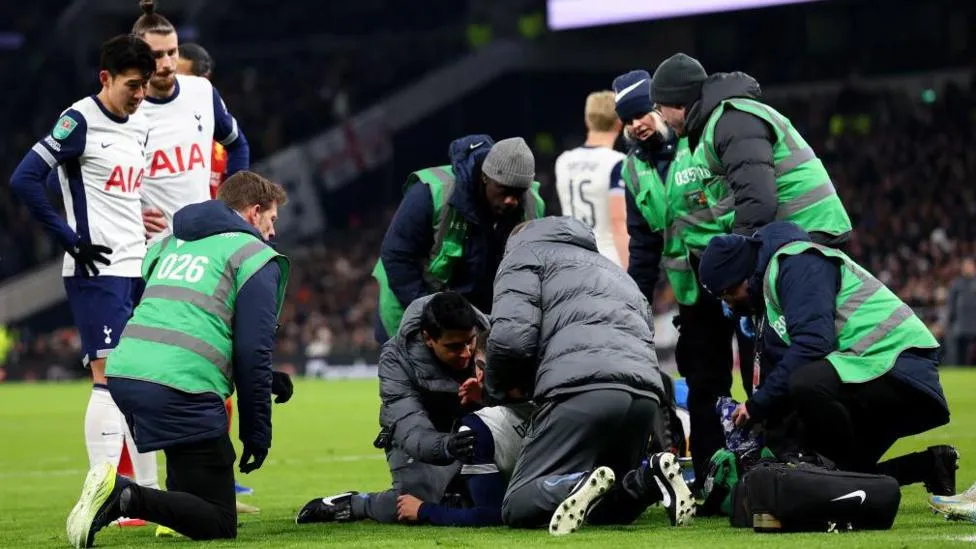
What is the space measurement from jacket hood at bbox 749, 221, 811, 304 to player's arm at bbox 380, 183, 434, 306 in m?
2.04

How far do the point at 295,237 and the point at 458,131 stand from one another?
4931 millimetres

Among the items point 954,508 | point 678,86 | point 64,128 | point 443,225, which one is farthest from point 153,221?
point 954,508

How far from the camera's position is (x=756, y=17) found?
35062mm

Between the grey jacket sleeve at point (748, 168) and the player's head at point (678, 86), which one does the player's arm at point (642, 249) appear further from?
the grey jacket sleeve at point (748, 168)

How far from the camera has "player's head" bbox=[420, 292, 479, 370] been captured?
22.7ft

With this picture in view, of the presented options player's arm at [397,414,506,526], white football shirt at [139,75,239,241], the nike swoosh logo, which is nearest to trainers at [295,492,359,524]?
player's arm at [397,414,506,526]

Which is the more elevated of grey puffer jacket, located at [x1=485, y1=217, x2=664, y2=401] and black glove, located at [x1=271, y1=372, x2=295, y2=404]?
grey puffer jacket, located at [x1=485, y1=217, x2=664, y2=401]

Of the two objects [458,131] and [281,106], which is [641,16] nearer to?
[458,131]

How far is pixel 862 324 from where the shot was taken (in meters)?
6.54

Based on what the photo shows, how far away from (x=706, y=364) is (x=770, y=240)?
150 cm

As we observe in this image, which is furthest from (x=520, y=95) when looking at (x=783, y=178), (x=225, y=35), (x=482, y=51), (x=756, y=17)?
(x=783, y=178)

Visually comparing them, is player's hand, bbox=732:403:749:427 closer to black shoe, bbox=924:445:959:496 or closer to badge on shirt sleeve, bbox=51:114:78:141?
black shoe, bbox=924:445:959:496

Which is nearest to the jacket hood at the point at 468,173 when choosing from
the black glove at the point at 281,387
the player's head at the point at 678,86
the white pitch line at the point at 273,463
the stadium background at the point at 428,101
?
the player's head at the point at 678,86

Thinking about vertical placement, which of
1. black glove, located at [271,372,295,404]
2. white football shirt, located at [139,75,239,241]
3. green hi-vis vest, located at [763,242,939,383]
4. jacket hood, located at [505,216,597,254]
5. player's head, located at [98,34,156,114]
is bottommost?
black glove, located at [271,372,295,404]
